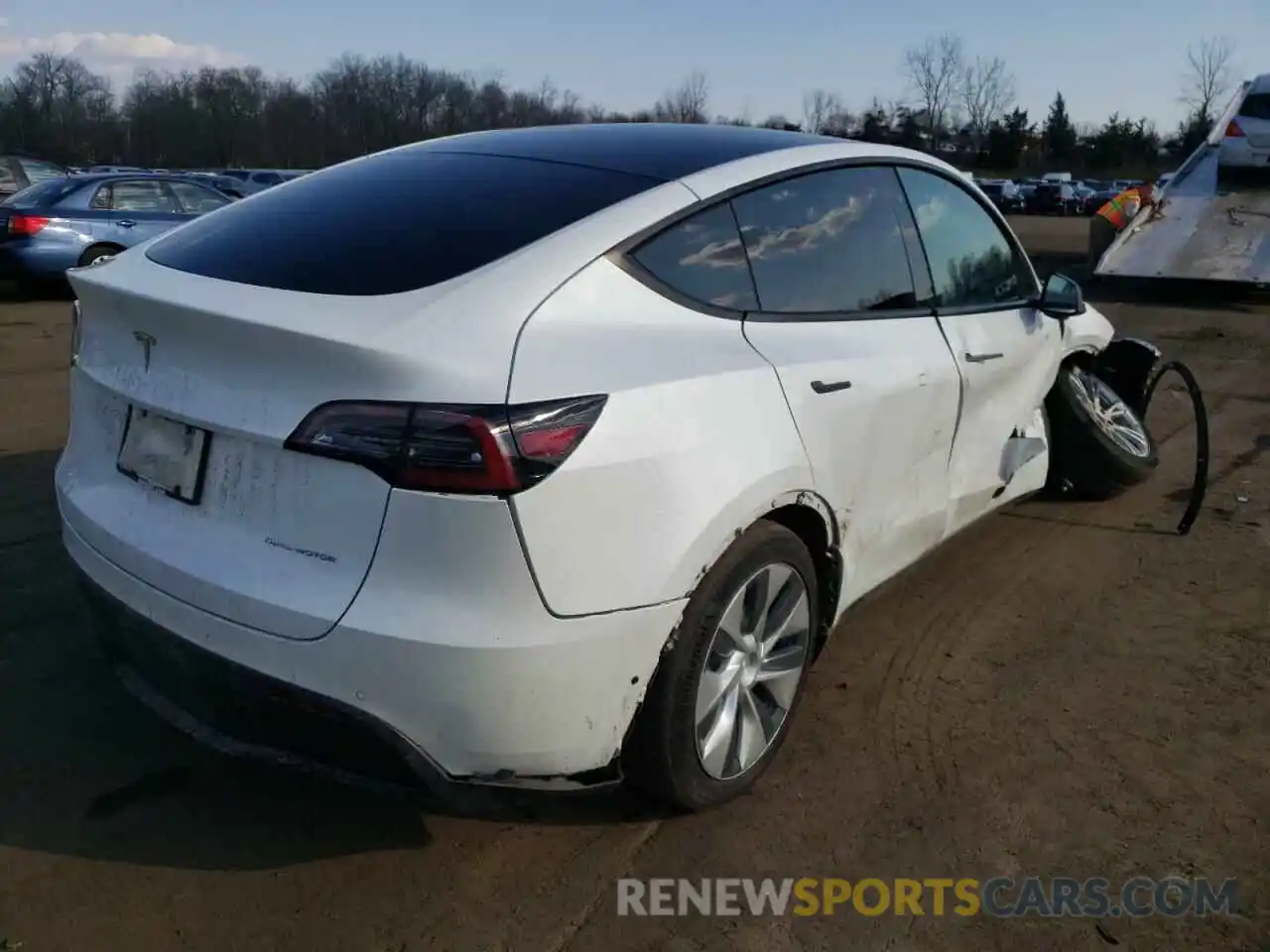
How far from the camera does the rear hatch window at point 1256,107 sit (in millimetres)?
15203

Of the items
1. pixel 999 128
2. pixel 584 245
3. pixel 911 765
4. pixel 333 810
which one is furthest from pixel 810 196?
pixel 999 128

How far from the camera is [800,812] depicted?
2945 mm

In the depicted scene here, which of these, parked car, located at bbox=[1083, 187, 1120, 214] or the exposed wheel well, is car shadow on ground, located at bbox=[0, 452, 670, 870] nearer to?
the exposed wheel well

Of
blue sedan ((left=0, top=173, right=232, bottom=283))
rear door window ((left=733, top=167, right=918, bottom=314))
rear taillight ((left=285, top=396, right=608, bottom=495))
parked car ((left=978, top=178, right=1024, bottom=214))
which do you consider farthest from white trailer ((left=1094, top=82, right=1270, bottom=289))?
parked car ((left=978, top=178, right=1024, bottom=214))

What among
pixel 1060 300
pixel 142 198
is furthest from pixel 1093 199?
pixel 1060 300

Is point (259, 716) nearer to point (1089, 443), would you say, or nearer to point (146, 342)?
point (146, 342)

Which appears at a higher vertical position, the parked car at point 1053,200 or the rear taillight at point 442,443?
the rear taillight at point 442,443

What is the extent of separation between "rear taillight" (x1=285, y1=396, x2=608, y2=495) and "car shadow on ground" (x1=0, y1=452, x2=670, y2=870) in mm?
719

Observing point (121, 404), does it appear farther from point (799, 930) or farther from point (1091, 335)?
point (1091, 335)

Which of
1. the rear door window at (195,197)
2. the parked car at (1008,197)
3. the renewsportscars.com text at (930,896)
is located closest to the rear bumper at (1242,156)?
the rear door window at (195,197)

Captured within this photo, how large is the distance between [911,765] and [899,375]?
1153 mm

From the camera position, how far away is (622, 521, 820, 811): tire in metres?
2.55

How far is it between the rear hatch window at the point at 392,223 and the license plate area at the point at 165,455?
0.39 meters

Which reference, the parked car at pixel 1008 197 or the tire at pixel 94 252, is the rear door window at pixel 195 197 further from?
the parked car at pixel 1008 197
